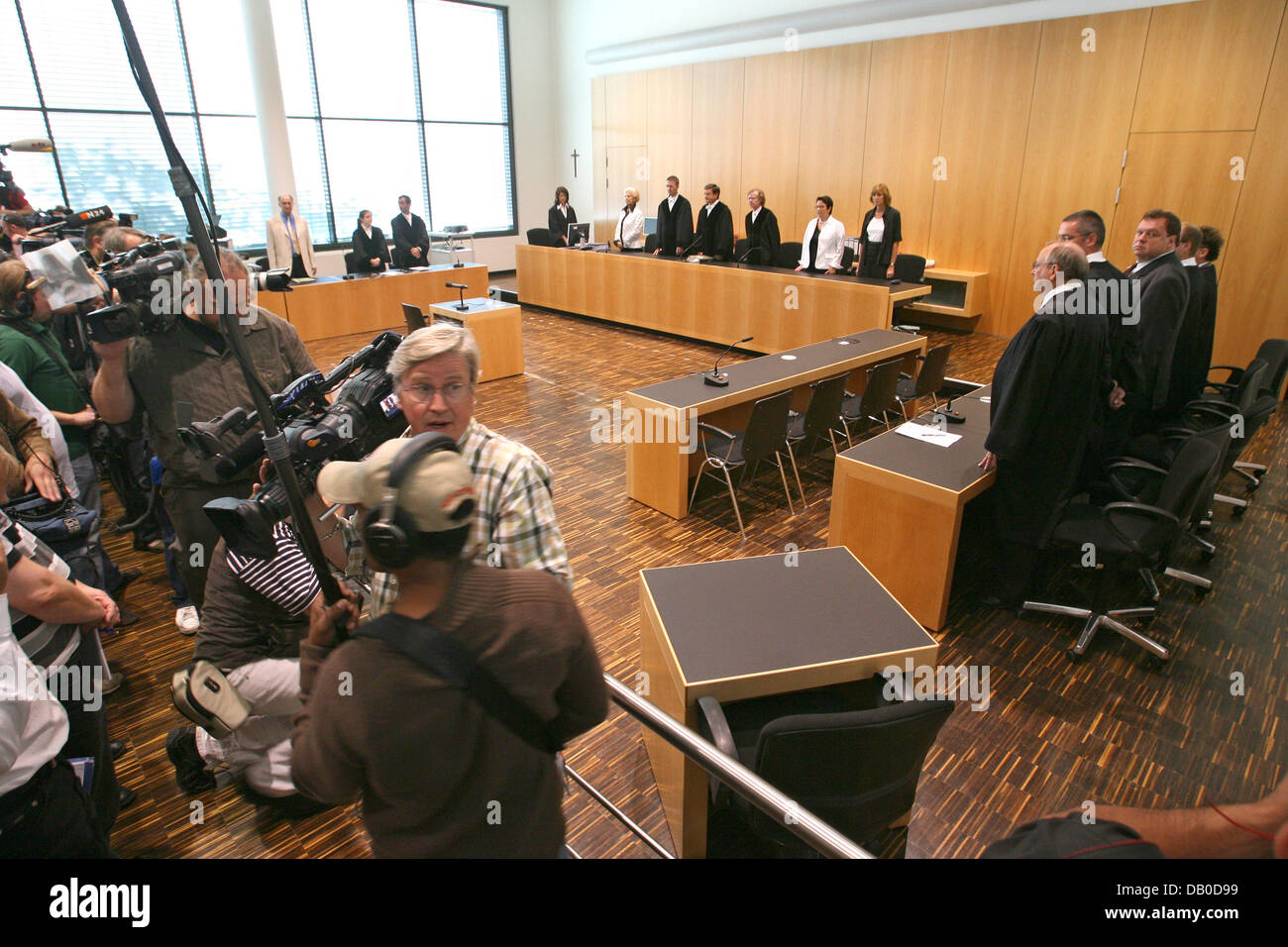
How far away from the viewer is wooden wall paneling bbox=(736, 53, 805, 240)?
9268mm

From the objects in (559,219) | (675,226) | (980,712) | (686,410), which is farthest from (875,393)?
(559,219)

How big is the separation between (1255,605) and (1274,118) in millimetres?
5219

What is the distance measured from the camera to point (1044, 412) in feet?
10.2

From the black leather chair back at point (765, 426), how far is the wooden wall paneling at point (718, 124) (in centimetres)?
690

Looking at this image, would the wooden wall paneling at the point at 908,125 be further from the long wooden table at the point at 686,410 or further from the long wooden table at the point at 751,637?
the long wooden table at the point at 751,637

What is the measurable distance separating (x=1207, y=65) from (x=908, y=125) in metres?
2.80

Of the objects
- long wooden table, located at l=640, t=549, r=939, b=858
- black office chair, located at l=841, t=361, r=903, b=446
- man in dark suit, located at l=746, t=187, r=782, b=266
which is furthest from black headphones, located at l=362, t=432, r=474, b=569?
man in dark suit, located at l=746, t=187, r=782, b=266

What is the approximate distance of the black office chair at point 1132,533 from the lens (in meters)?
2.90

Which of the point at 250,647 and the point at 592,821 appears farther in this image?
the point at 592,821

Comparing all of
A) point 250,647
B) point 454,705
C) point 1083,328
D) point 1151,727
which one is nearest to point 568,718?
point 454,705

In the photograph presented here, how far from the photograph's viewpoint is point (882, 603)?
7.25 ft

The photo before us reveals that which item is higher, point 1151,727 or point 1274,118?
point 1274,118

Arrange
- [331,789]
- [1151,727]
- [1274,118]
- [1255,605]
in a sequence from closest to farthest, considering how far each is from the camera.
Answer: [331,789] → [1151,727] → [1255,605] → [1274,118]
